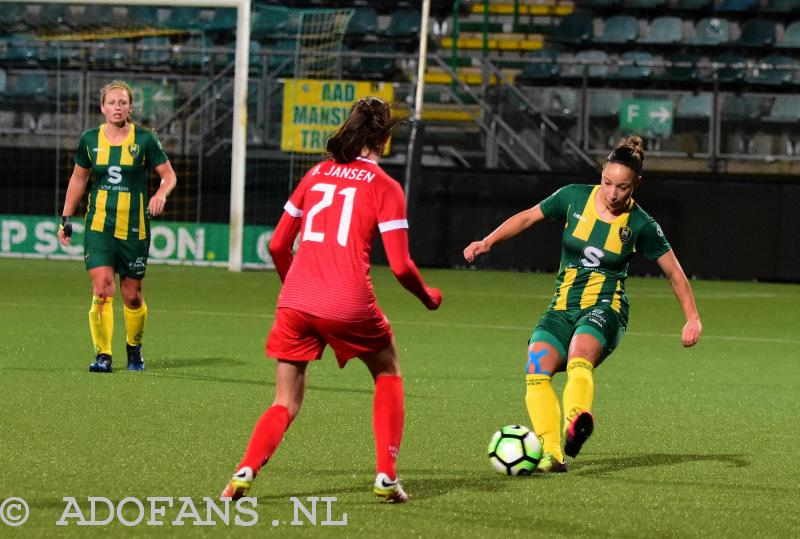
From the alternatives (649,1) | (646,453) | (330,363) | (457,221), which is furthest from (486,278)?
(646,453)

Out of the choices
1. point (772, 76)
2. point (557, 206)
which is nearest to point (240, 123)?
point (772, 76)

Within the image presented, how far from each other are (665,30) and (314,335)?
64.3 ft

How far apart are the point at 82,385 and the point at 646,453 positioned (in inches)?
145

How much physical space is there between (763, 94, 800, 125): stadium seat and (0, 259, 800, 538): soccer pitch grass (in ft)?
22.7

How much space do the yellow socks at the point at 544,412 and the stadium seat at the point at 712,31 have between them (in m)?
17.9

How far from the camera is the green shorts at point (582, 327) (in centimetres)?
690

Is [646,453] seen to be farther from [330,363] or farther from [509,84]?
[509,84]

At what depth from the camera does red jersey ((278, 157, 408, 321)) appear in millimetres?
5652

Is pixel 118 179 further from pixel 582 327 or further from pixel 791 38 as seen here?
pixel 791 38

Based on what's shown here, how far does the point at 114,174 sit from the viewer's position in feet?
33.0

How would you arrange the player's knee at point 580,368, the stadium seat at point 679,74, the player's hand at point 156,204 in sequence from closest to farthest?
the player's knee at point 580,368 → the player's hand at point 156,204 → the stadium seat at point 679,74

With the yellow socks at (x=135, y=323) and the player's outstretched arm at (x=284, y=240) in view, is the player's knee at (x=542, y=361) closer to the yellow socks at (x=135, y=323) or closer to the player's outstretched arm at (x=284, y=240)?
the player's outstretched arm at (x=284, y=240)

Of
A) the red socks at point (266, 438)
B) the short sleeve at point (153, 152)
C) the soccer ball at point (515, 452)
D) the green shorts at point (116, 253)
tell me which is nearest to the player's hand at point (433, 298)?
the red socks at point (266, 438)

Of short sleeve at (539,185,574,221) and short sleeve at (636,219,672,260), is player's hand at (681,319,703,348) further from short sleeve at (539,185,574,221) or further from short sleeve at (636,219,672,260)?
short sleeve at (539,185,574,221)
